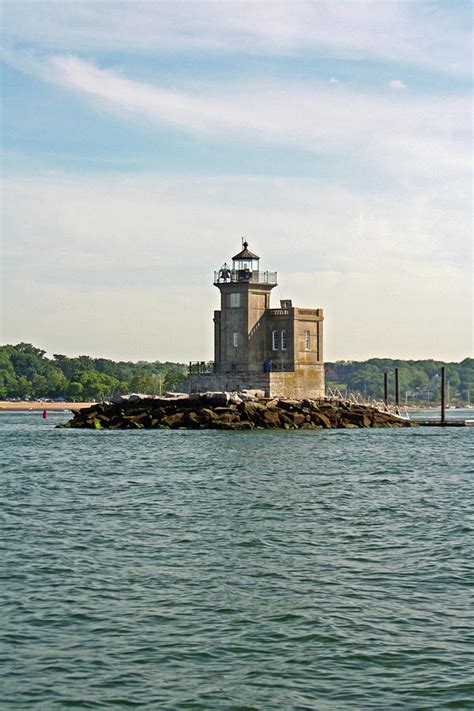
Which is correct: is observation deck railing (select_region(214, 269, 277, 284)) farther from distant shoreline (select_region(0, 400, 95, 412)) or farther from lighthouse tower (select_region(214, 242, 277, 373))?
distant shoreline (select_region(0, 400, 95, 412))

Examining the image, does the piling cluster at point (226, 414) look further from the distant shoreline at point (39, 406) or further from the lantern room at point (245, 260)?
the distant shoreline at point (39, 406)

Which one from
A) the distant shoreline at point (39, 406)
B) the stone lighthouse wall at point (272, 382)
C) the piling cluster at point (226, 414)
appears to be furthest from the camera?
the distant shoreline at point (39, 406)

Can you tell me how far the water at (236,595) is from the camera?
10648 millimetres

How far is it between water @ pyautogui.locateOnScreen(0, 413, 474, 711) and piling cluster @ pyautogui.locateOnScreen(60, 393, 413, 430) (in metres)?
29.2

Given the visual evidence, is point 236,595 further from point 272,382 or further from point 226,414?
point 272,382

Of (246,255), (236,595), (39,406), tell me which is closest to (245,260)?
(246,255)

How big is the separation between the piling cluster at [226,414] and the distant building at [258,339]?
2.85 m

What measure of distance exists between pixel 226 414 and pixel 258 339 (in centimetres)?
901

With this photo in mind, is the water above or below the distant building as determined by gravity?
below

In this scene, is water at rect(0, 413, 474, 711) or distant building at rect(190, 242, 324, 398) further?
distant building at rect(190, 242, 324, 398)

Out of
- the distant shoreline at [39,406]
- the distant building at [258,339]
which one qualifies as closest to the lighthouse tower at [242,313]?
the distant building at [258,339]

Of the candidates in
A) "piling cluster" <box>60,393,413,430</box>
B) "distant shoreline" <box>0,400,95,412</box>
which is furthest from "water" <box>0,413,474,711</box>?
"distant shoreline" <box>0,400,95,412</box>

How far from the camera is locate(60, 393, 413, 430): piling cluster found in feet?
193

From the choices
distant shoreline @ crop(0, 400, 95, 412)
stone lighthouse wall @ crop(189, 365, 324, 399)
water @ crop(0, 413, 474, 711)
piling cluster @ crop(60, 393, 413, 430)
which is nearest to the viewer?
water @ crop(0, 413, 474, 711)
